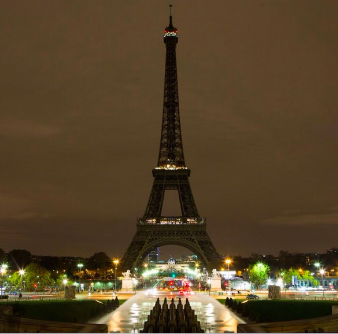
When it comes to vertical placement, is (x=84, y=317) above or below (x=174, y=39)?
below

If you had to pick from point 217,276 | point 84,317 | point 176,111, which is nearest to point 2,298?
point 84,317

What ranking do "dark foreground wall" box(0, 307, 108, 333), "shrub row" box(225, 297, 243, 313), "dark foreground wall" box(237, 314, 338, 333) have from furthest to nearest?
"shrub row" box(225, 297, 243, 313) < "dark foreground wall" box(237, 314, 338, 333) < "dark foreground wall" box(0, 307, 108, 333)

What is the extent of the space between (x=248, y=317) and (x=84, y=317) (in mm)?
13344

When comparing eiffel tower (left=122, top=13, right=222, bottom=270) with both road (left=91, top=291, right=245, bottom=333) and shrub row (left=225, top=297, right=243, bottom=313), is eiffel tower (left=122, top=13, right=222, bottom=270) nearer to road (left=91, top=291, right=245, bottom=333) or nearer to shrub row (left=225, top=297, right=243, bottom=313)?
shrub row (left=225, top=297, right=243, bottom=313)

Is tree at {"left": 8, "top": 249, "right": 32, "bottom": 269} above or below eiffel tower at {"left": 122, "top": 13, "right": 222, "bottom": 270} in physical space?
below

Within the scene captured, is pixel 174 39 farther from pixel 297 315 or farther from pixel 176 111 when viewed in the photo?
pixel 297 315

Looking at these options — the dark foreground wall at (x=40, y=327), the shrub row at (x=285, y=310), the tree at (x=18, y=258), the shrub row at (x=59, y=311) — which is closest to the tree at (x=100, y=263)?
the tree at (x=18, y=258)

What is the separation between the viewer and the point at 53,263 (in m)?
172

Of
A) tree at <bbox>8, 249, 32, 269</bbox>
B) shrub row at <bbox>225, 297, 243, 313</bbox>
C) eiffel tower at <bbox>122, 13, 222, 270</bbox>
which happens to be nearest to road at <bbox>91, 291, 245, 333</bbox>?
shrub row at <bbox>225, 297, 243, 313</bbox>

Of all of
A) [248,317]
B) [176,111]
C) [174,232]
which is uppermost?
[176,111]

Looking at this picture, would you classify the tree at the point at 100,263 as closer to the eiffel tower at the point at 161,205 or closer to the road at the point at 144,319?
the eiffel tower at the point at 161,205

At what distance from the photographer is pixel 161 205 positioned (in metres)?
105

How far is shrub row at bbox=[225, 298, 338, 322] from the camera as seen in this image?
1312 inches

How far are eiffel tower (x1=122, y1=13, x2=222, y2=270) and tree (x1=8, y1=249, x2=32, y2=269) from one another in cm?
5803
